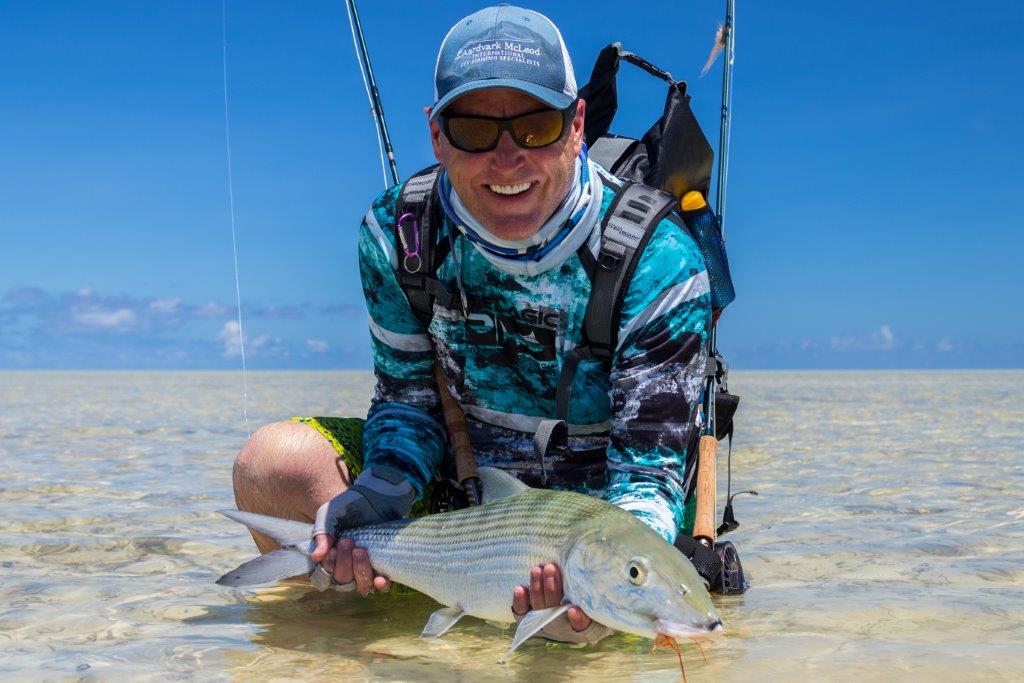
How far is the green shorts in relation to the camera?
3947 millimetres

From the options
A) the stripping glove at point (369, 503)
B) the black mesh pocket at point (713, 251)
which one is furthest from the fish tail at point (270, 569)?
the black mesh pocket at point (713, 251)

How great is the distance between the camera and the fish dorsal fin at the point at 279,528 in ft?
10.4

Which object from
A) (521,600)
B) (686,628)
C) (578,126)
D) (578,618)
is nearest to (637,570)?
(686,628)

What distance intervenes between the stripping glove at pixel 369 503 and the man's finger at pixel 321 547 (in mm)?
22

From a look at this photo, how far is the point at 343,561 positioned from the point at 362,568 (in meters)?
0.07

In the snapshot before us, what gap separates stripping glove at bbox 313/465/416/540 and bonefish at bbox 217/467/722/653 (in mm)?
56

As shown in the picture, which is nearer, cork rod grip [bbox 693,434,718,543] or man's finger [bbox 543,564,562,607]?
man's finger [bbox 543,564,562,607]

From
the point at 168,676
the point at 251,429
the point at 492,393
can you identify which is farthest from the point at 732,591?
the point at 251,429

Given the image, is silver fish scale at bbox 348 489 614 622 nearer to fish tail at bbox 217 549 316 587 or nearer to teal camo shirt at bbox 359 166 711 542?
fish tail at bbox 217 549 316 587

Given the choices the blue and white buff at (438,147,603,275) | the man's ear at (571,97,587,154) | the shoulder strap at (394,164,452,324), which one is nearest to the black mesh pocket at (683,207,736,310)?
the blue and white buff at (438,147,603,275)

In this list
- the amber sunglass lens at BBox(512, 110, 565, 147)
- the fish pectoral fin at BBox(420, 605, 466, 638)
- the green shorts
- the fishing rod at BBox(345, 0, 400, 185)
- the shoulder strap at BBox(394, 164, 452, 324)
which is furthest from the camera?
the fishing rod at BBox(345, 0, 400, 185)

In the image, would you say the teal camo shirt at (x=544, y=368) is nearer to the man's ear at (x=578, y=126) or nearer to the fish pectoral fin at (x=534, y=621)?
the man's ear at (x=578, y=126)

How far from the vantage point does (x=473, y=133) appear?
320 cm

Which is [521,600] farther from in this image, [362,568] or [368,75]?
[368,75]
